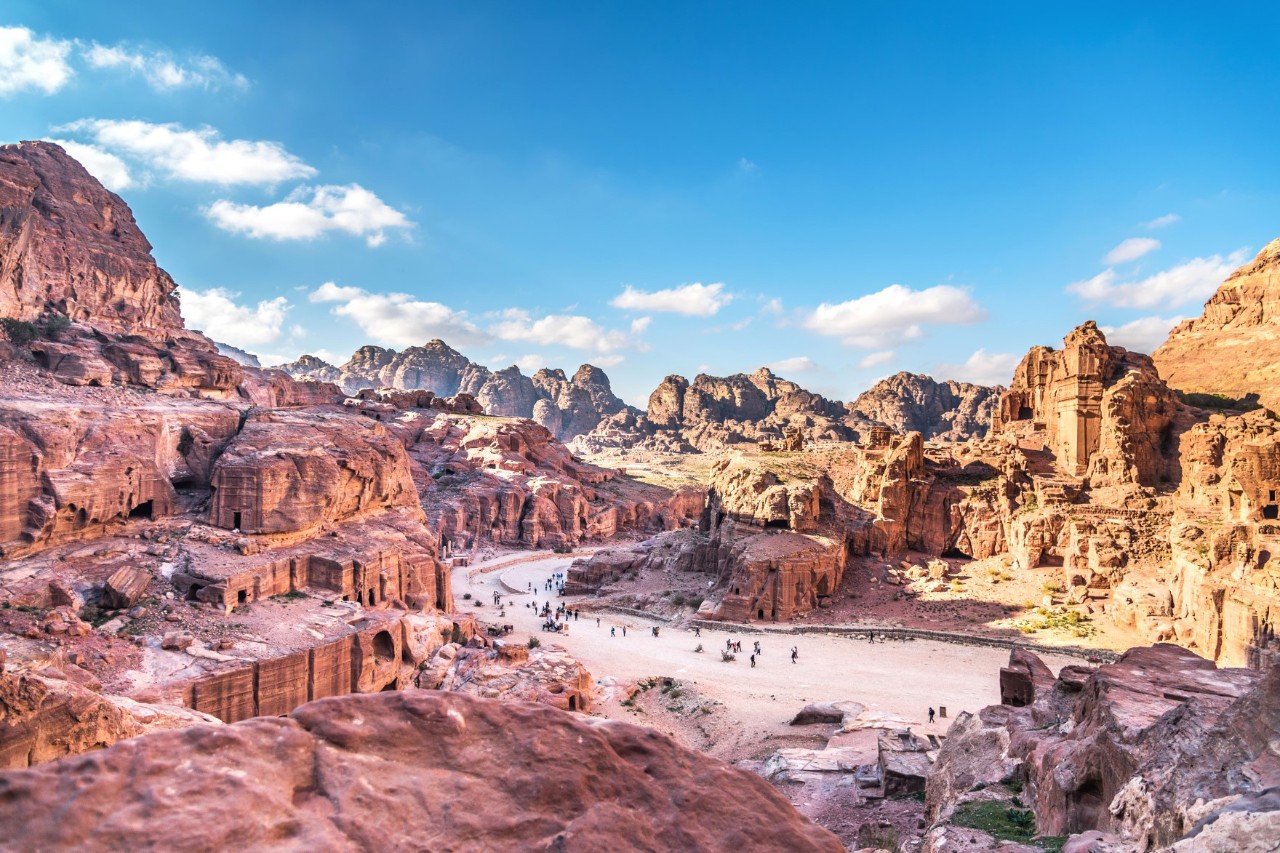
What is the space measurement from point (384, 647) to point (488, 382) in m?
158

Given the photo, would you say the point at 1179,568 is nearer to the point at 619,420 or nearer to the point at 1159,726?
the point at 1159,726

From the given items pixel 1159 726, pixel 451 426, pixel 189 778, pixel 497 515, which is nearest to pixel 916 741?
pixel 1159 726

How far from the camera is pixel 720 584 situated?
3703 cm

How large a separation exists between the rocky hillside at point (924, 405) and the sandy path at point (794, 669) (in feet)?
251

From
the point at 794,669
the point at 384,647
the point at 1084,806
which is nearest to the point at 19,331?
the point at 384,647

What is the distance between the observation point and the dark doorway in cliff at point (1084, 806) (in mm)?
7762

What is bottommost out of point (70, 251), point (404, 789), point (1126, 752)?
point (1126, 752)

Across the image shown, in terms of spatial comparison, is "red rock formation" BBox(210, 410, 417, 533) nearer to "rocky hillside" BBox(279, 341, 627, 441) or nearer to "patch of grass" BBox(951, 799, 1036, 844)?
"patch of grass" BBox(951, 799, 1036, 844)

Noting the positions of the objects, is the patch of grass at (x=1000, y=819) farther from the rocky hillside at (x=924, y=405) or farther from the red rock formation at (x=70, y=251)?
the rocky hillside at (x=924, y=405)

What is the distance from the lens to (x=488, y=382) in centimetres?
17462

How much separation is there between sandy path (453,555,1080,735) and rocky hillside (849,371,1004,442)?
76512 millimetres

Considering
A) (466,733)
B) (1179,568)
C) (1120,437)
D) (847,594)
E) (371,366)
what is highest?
(371,366)

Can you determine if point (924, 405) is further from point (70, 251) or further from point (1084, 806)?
point (1084, 806)

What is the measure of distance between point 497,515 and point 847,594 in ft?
117
